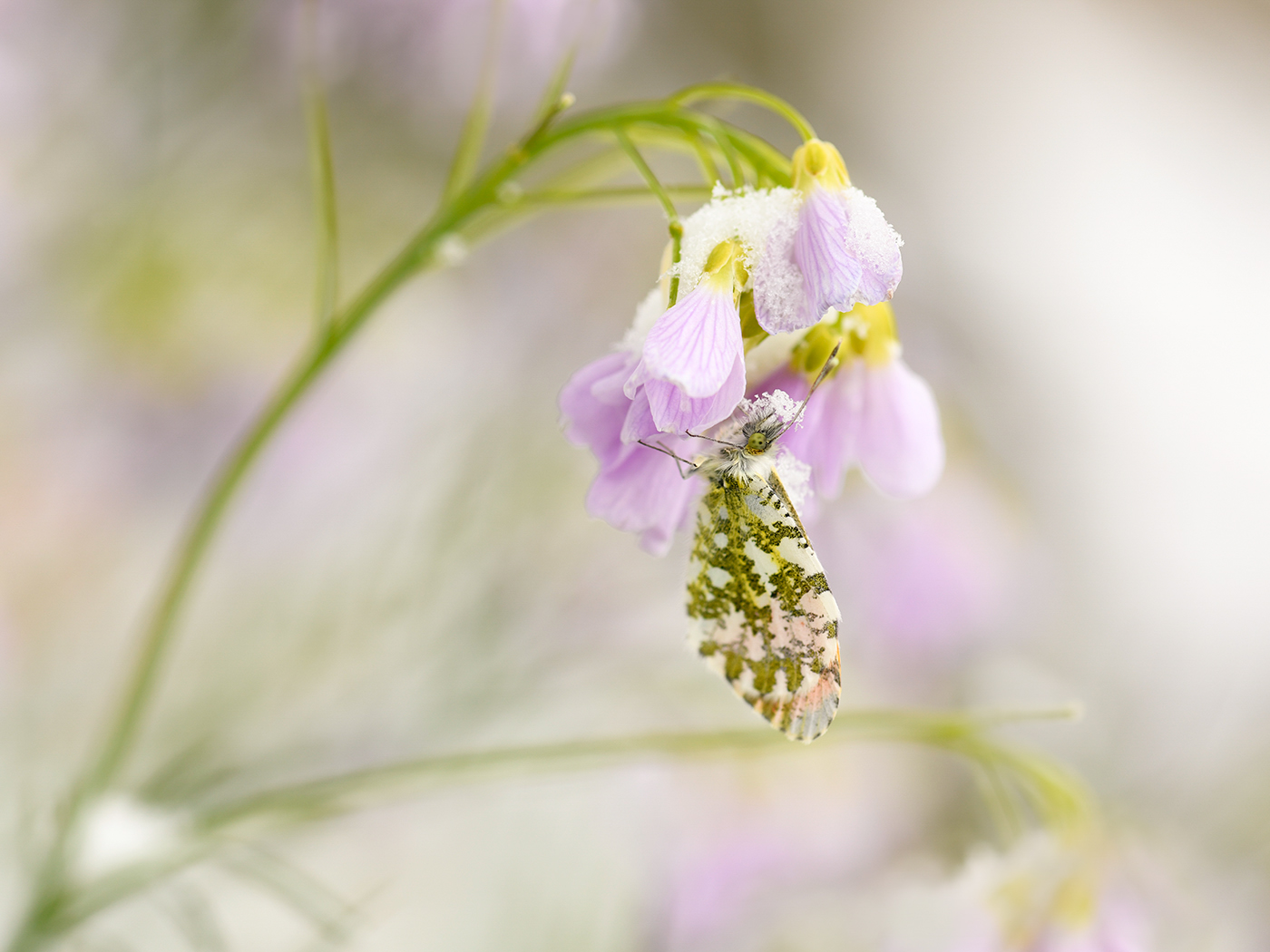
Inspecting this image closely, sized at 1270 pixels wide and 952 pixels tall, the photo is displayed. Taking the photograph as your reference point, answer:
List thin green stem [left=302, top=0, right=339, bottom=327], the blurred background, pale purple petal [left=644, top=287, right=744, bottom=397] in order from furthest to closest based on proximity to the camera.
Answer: the blurred background, thin green stem [left=302, top=0, right=339, bottom=327], pale purple petal [left=644, top=287, right=744, bottom=397]

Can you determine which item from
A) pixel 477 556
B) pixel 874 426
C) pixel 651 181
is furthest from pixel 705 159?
pixel 477 556

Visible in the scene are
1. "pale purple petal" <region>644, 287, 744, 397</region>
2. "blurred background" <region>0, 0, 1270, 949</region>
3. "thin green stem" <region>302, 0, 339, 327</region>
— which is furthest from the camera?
"blurred background" <region>0, 0, 1270, 949</region>

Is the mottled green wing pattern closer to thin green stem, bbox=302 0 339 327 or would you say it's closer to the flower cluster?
the flower cluster

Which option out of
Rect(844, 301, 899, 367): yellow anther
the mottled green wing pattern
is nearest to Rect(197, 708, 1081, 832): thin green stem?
the mottled green wing pattern

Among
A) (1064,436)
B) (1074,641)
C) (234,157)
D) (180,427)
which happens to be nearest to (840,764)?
(1074,641)

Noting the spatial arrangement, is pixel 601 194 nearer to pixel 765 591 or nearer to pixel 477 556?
pixel 765 591

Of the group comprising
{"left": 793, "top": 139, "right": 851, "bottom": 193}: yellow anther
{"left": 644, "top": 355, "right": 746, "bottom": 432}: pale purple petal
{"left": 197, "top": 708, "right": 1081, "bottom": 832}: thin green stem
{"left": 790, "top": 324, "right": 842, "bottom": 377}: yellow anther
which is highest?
{"left": 793, "top": 139, "right": 851, "bottom": 193}: yellow anther

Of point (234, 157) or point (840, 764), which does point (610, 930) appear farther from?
point (234, 157)
